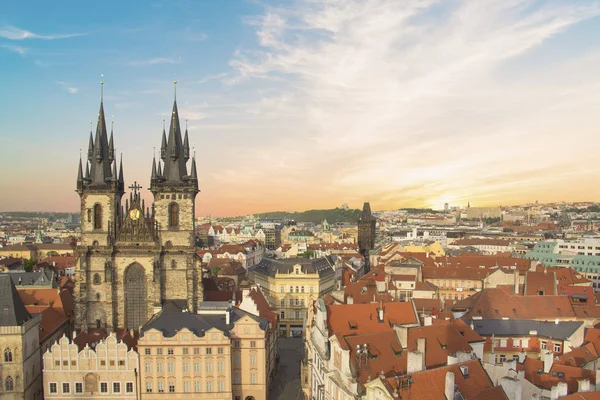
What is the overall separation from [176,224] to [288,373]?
73.3 ft

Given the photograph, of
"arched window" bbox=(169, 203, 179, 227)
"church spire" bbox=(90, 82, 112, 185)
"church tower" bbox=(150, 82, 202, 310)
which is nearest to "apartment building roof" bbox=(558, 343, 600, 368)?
"church tower" bbox=(150, 82, 202, 310)

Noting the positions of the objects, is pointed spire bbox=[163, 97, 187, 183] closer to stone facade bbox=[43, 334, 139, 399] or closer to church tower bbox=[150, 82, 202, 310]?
church tower bbox=[150, 82, 202, 310]

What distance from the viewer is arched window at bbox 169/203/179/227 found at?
215 feet

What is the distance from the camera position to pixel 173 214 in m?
65.9

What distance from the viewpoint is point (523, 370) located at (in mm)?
37281

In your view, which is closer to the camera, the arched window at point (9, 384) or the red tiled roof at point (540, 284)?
the arched window at point (9, 384)

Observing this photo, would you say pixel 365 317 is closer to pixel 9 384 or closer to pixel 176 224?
pixel 176 224

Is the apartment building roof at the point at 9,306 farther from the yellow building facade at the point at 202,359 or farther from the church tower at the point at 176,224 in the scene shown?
the church tower at the point at 176,224

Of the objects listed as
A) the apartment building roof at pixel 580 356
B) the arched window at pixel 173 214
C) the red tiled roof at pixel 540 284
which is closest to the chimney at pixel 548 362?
the apartment building roof at pixel 580 356

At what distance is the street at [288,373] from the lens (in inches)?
2170

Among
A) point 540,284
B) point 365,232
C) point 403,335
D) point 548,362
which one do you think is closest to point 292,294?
point 540,284

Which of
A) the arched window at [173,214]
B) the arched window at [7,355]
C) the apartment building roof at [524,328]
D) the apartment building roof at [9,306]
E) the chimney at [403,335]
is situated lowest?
the arched window at [7,355]

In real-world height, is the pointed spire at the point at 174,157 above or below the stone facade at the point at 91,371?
above

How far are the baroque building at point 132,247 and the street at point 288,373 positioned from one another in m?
13.3
